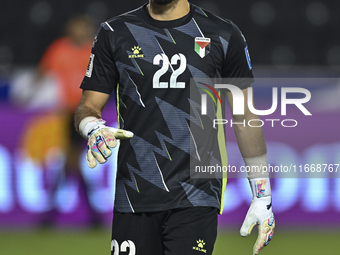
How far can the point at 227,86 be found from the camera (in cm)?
299

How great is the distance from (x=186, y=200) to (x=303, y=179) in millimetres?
3252

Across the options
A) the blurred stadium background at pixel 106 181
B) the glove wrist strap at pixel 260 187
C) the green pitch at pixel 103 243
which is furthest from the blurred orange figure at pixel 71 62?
the glove wrist strap at pixel 260 187

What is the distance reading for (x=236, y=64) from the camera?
3.02m

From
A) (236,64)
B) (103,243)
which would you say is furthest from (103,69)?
(103,243)

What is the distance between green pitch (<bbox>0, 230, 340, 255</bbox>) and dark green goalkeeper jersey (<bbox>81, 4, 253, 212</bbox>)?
2.27 m

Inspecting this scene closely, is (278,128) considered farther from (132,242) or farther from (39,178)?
(132,242)

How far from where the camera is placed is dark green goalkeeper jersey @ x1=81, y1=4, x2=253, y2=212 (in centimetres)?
287

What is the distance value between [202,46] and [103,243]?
290 cm

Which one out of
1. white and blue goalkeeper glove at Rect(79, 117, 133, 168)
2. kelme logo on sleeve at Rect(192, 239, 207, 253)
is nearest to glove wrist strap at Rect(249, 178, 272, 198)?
kelme logo on sleeve at Rect(192, 239, 207, 253)

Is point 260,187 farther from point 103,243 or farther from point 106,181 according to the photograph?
point 106,181

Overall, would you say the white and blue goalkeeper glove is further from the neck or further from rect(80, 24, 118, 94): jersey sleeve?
the neck

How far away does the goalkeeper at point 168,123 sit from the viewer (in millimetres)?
2836

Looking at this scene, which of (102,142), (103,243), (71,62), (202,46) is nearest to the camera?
(102,142)

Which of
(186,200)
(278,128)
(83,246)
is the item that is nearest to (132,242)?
(186,200)
